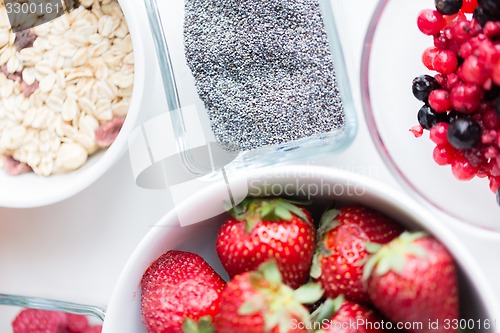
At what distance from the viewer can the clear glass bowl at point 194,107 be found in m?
0.93

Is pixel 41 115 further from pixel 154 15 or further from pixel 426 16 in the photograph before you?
pixel 426 16

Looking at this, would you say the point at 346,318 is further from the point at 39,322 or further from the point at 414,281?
the point at 39,322

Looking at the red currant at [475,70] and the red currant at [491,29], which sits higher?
the red currant at [491,29]

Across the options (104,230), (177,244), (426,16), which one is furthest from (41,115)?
(426,16)

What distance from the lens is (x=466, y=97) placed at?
76 cm

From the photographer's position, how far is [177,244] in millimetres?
853

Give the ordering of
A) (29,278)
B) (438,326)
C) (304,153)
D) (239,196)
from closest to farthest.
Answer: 1. (438,326)
2. (239,196)
3. (304,153)
4. (29,278)

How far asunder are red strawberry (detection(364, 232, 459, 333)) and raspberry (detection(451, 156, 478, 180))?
0.13 metres

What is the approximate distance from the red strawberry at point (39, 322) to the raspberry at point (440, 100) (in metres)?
0.57

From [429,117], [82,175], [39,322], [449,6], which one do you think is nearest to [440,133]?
[429,117]

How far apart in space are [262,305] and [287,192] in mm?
173

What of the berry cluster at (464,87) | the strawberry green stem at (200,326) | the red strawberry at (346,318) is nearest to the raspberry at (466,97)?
the berry cluster at (464,87)

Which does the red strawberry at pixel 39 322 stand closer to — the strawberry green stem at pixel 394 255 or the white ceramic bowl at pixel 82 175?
the white ceramic bowl at pixel 82 175

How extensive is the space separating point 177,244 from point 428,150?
1.19 feet
